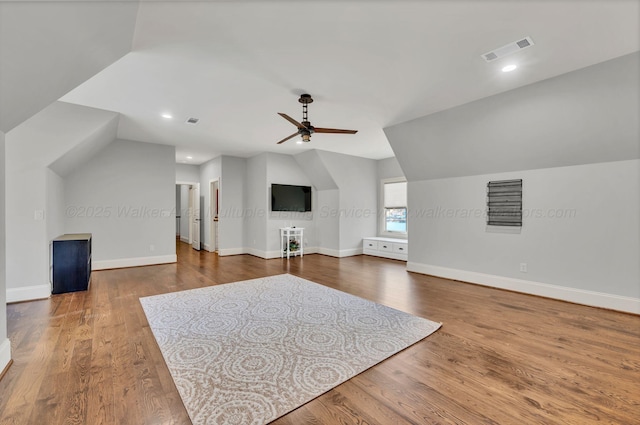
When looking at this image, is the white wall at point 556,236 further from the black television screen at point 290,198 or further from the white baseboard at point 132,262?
the white baseboard at point 132,262

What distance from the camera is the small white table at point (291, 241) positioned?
285 inches

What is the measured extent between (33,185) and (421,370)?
508cm

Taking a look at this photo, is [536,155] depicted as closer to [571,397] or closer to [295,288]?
[571,397]

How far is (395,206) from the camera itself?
784 centimetres

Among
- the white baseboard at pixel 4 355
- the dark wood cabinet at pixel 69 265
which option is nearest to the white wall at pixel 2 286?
the white baseboard at pixel 4 355

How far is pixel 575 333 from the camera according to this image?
2.82 m

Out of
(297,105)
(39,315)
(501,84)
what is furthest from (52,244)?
(501,84)

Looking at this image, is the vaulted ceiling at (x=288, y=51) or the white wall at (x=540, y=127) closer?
the vaulted ceiling at (x=288, y=51)

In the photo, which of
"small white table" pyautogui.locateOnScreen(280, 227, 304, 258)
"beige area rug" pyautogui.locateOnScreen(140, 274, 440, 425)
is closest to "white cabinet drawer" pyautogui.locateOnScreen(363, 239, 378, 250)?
"small white table" pyautogui.locateOnScreen(280, 227, 304, 258)

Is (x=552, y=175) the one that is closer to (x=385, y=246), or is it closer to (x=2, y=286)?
(x=385, y=246)

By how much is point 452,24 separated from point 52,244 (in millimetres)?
5668

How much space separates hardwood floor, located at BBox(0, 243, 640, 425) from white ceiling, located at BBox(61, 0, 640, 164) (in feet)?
8.73

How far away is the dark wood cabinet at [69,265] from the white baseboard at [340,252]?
5.07m

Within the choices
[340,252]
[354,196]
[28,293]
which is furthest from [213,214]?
[28,293]
